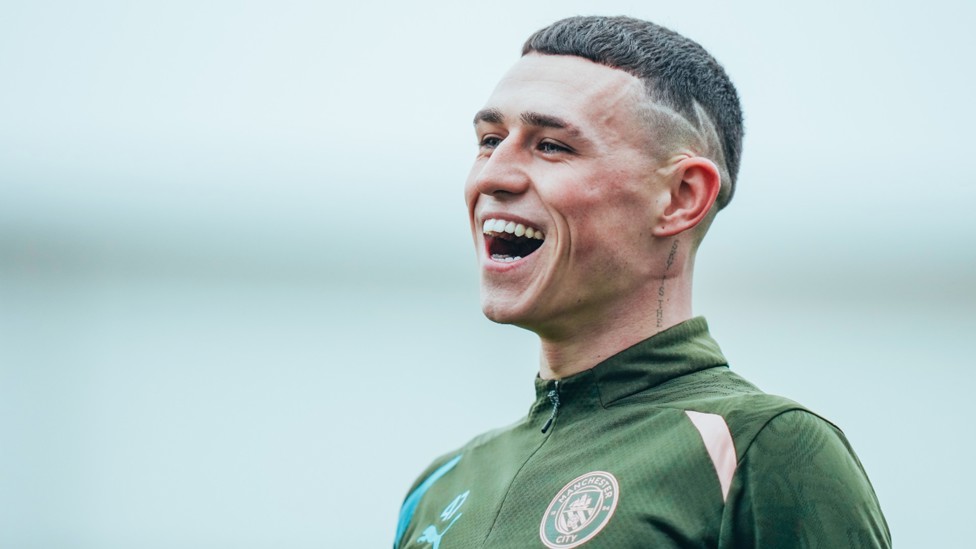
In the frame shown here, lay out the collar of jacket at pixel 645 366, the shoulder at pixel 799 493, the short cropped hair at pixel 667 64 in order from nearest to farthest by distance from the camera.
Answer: the shoulder at pixel 799 493 < the collar of jacket at pixel 645 366 < the short cropped hair at pixel 667 64

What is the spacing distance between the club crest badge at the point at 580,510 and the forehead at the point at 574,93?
0.59 m

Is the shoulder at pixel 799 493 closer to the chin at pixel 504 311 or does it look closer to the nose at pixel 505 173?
the chin at pixel 504 311

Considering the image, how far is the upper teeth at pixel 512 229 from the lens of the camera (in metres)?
1.86

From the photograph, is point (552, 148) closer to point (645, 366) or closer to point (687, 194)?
point (687, 194)

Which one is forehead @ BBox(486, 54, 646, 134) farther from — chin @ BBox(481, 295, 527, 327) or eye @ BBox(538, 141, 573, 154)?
chin @ BBox(481, 295, 527, 327)

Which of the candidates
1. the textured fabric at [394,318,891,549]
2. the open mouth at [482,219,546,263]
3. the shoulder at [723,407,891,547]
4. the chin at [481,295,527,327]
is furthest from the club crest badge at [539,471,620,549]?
the open mouth at [482,219,546,263]

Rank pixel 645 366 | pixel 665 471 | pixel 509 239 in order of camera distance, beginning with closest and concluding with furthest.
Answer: pixel 665 471
pixel 645 366
pixel 509 239

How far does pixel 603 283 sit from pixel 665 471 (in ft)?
1.22

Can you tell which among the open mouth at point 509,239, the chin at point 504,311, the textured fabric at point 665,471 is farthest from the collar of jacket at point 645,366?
the open mouth at point 509,239

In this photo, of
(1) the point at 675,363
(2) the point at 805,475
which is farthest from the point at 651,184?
(2) the point at 805,475

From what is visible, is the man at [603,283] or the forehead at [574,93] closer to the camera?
the man at [603,283]

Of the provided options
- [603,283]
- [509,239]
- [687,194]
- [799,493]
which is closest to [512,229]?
[509,239]

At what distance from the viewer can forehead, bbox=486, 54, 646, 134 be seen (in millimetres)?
1862

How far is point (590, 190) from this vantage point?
71.3 inches
